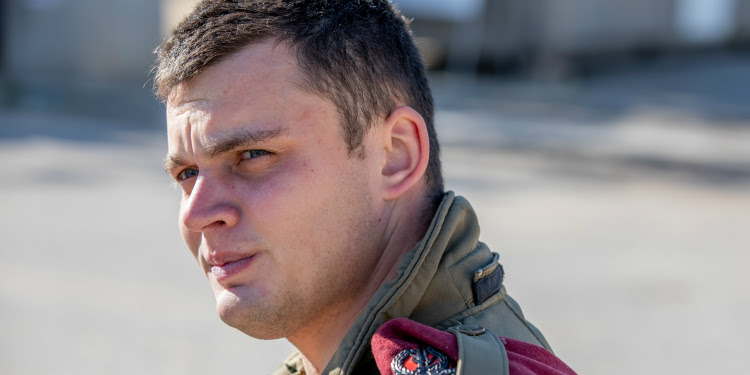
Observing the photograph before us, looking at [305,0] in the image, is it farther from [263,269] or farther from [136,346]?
[136,346]

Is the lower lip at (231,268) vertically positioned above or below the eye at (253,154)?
below

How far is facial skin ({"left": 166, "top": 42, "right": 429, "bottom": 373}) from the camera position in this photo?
5.26ft

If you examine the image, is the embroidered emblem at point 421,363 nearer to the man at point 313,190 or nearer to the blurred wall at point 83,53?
the man at point 313,190

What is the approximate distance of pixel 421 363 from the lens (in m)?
1.34

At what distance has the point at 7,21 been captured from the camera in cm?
1549

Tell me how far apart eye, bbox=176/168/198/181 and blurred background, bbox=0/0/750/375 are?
48 centimetres

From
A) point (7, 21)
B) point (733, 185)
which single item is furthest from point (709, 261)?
point (7, 21)

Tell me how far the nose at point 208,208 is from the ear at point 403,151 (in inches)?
12.0

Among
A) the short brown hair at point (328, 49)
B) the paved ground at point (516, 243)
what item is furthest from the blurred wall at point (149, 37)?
the short brown hair at point (328, 49)

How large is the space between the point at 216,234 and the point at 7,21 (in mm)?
15441

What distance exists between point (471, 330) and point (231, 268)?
456 millimetres

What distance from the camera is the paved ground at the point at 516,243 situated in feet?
15.9

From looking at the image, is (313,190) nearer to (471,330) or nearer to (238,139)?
(238,139)

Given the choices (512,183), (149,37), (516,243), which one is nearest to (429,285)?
(516,243)
